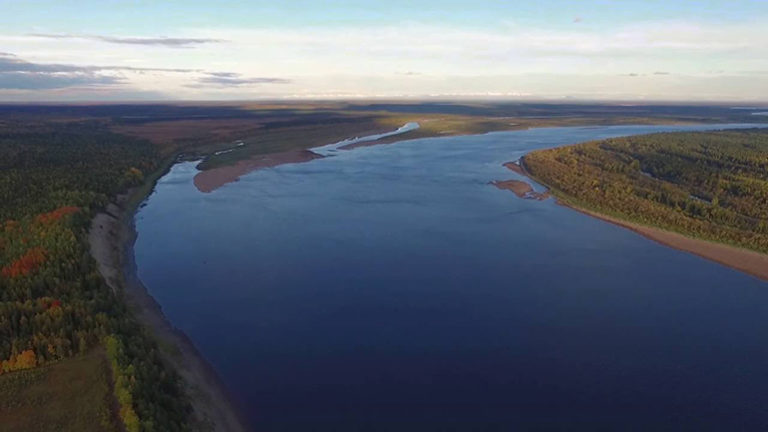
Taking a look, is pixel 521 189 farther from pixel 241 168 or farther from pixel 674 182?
pixel 241 168

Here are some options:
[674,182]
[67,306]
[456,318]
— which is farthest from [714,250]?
[67,306]

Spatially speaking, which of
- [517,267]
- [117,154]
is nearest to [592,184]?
[517,267]

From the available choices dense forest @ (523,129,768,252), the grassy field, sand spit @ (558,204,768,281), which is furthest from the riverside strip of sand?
sand spit @ (558,204,768,281)

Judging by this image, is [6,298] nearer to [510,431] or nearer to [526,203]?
[510,431]

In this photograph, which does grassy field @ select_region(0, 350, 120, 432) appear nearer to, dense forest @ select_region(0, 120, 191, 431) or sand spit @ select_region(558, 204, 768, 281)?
dense forest @ select_region(0, 120, 191, 431)

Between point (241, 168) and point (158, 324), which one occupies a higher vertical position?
point (241, 168)
